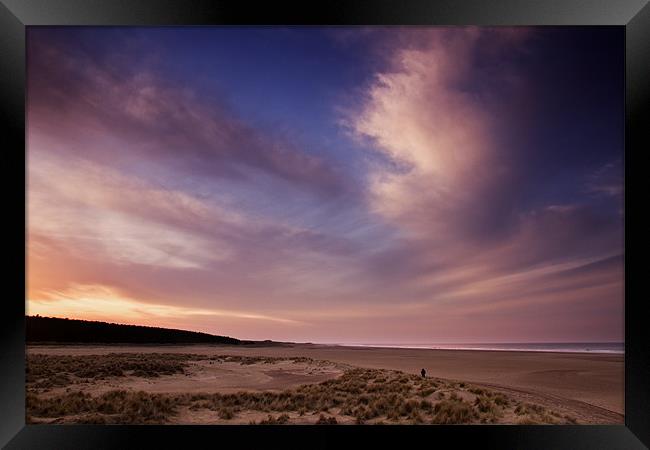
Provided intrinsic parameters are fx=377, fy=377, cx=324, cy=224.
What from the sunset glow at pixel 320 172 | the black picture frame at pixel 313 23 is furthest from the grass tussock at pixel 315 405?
the sunset glow at pixel 320 172

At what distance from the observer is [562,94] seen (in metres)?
4.07

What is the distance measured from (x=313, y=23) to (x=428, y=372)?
6.77 metres

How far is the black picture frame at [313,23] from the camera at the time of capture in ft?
9.55

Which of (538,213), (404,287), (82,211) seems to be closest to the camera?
(82,211)

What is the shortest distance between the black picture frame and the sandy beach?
2.37ft

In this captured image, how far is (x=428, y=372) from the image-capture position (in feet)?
24.7

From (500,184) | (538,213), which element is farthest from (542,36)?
(538,213)

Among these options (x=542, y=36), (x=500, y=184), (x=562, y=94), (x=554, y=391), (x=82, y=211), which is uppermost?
(x=542, y=36)

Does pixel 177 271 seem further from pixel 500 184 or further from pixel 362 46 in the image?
pixel 500 184

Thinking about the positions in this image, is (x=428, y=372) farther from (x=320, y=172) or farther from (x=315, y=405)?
(x=320, y=172)

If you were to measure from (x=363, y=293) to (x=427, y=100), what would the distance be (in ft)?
8.96

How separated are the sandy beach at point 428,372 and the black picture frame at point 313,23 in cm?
72

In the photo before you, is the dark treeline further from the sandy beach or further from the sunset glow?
the sunset glow

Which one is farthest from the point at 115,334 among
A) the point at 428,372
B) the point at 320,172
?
the point at 428,372
